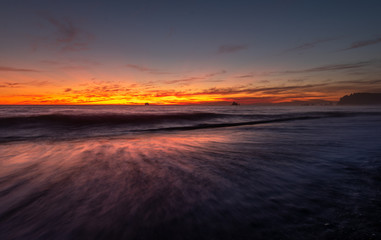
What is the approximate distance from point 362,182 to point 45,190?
4.89m

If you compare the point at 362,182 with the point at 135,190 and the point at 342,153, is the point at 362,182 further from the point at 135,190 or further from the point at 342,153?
the point at 135,190

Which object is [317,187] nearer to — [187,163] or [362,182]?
[362,182]

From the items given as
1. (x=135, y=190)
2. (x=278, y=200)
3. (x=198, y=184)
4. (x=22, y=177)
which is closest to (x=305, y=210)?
(x=278, y=200)

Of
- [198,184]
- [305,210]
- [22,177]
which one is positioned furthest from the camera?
[22,177]

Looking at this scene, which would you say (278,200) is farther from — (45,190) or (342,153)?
(342,153)

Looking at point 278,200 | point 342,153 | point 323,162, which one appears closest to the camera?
point 278,200

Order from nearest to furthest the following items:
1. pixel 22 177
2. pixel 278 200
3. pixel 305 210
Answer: pixel 305 210, pixel 278 200, pixel 22 177

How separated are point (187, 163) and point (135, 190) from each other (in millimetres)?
1655

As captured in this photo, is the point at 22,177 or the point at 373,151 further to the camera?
the point at 373,151

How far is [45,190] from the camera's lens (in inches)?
109

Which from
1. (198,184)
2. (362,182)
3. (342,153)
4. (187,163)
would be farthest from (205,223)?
(342,153)

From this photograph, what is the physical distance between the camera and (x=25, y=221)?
6.56ft

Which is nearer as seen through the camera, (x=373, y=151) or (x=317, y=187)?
(x=317, y=187)

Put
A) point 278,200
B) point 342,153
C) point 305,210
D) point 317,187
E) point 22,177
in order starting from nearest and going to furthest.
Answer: point 305,210
point 278,200
point 317,187
point 22,177
point 342,153
